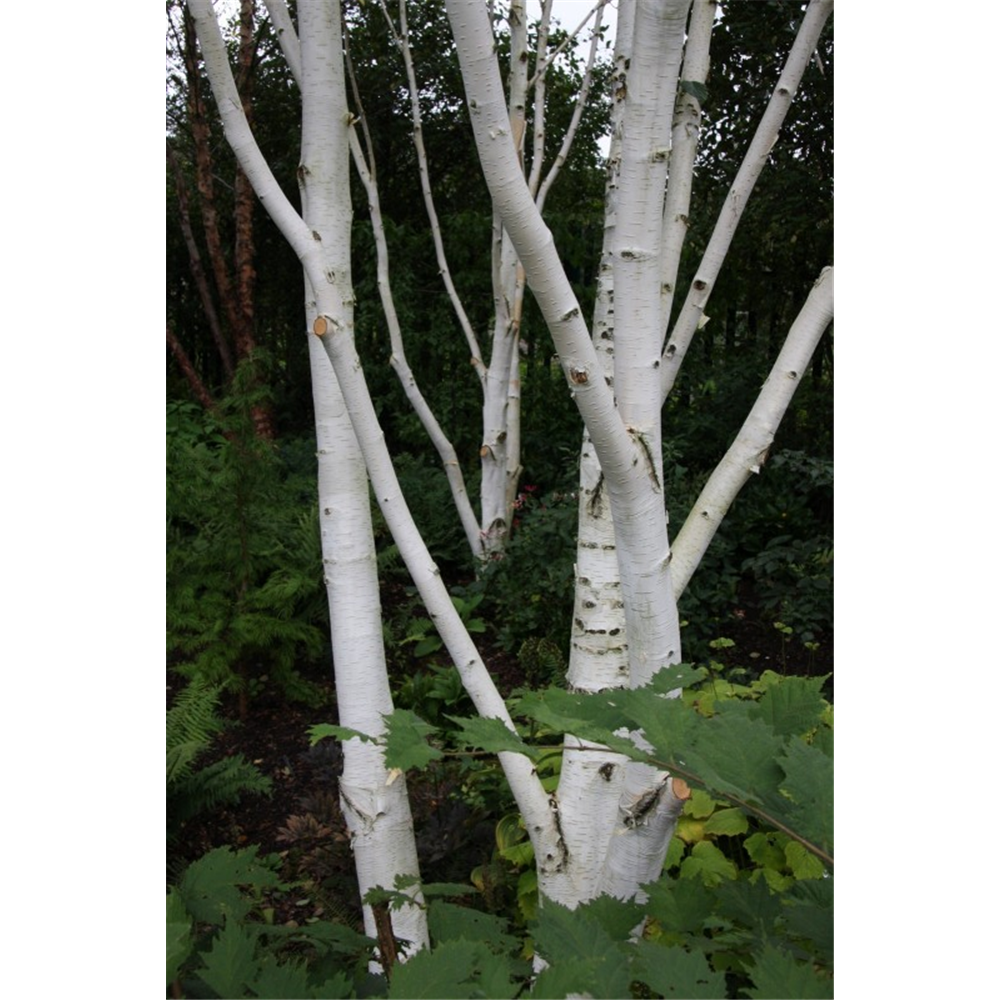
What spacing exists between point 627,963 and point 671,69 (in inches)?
49.6

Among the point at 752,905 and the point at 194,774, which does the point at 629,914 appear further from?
the point at 194,774

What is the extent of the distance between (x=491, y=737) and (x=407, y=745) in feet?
0.34

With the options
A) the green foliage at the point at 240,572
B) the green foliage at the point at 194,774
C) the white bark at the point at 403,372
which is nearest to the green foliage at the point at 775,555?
the white bark at the point at 403,372

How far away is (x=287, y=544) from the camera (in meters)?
4.44

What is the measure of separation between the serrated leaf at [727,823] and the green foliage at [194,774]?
53.9 inches

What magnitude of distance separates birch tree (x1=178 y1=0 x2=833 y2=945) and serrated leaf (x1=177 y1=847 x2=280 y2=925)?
57 cm

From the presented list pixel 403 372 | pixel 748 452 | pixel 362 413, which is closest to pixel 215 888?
pixel 362 413

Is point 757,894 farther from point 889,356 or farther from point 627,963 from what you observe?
point 889,356

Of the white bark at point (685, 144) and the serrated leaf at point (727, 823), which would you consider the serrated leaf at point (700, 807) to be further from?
the white bark at point (685, 144)

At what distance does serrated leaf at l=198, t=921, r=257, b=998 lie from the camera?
78cm

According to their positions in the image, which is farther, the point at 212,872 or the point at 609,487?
the point at 609,487

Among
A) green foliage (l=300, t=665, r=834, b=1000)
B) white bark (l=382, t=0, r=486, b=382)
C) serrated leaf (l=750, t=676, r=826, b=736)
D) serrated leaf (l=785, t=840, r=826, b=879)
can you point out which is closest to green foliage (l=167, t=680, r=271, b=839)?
serrated leaf (l=785, t=840, r=826, b=879)
